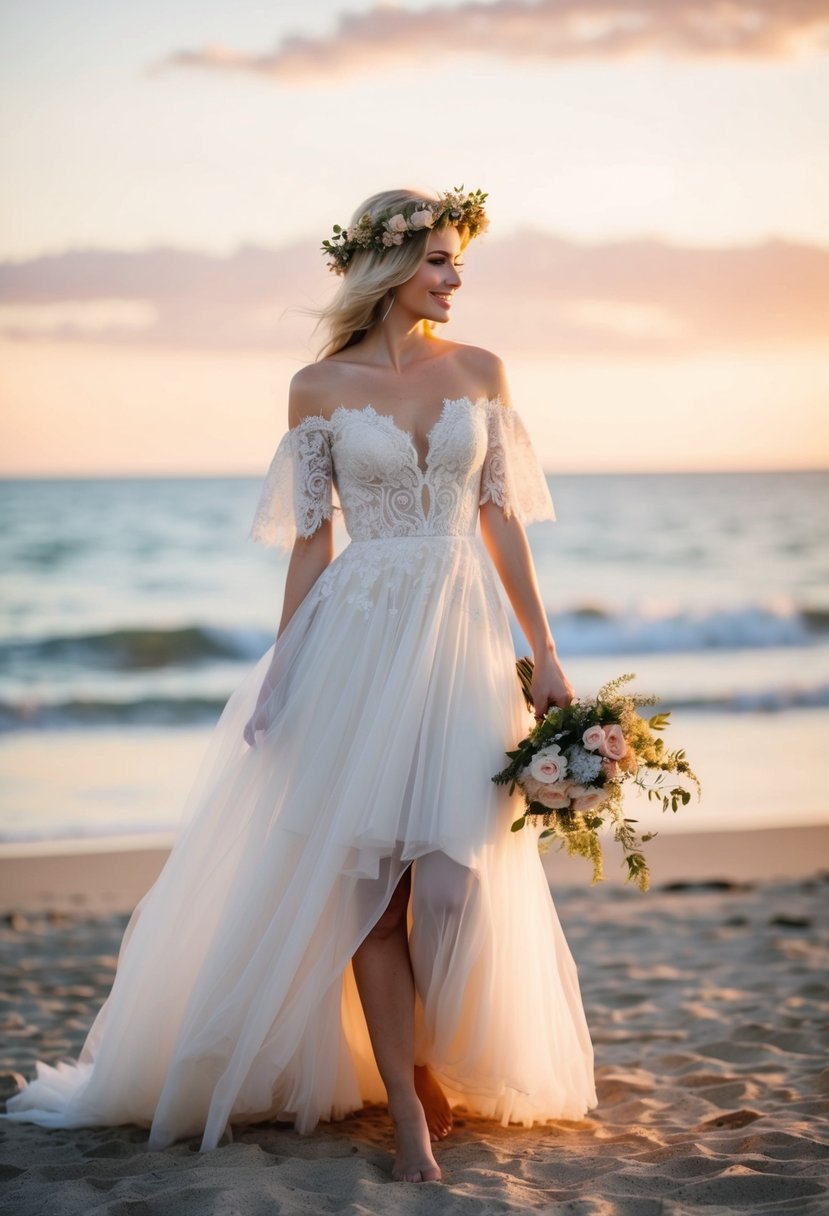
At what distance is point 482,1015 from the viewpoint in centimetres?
375

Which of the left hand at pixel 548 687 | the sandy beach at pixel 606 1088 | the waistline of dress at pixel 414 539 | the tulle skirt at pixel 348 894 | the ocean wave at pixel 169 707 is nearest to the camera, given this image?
the sandy beach at pixel 606 1088

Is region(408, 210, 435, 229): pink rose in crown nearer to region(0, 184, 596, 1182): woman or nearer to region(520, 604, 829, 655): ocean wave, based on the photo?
region(0, 184, 596, 1182): woman

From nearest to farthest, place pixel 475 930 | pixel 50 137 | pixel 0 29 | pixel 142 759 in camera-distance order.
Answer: pixel 475 930 → pixel 142 759 → pixel 0 29 → pixel 50 137

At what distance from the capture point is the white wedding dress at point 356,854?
145 inches

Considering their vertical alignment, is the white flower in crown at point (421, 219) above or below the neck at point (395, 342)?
above

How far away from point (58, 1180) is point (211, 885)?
2.82 feet

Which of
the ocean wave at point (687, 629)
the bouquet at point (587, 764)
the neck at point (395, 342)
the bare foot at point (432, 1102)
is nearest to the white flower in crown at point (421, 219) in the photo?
the neck at point (395, 342)

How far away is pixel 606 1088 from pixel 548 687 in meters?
1.42

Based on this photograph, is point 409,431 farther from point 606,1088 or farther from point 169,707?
point 169,707

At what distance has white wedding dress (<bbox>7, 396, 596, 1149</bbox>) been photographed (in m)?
3.67

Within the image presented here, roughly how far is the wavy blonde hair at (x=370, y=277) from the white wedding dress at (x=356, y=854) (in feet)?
0.98

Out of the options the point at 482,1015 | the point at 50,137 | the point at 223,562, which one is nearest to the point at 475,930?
the point at 482,1015

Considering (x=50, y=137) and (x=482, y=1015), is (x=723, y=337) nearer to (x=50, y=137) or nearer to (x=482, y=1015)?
(x=50, y=137)

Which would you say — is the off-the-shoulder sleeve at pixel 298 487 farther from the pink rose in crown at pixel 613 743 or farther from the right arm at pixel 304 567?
the pink rose in crown at pixel 613 743
